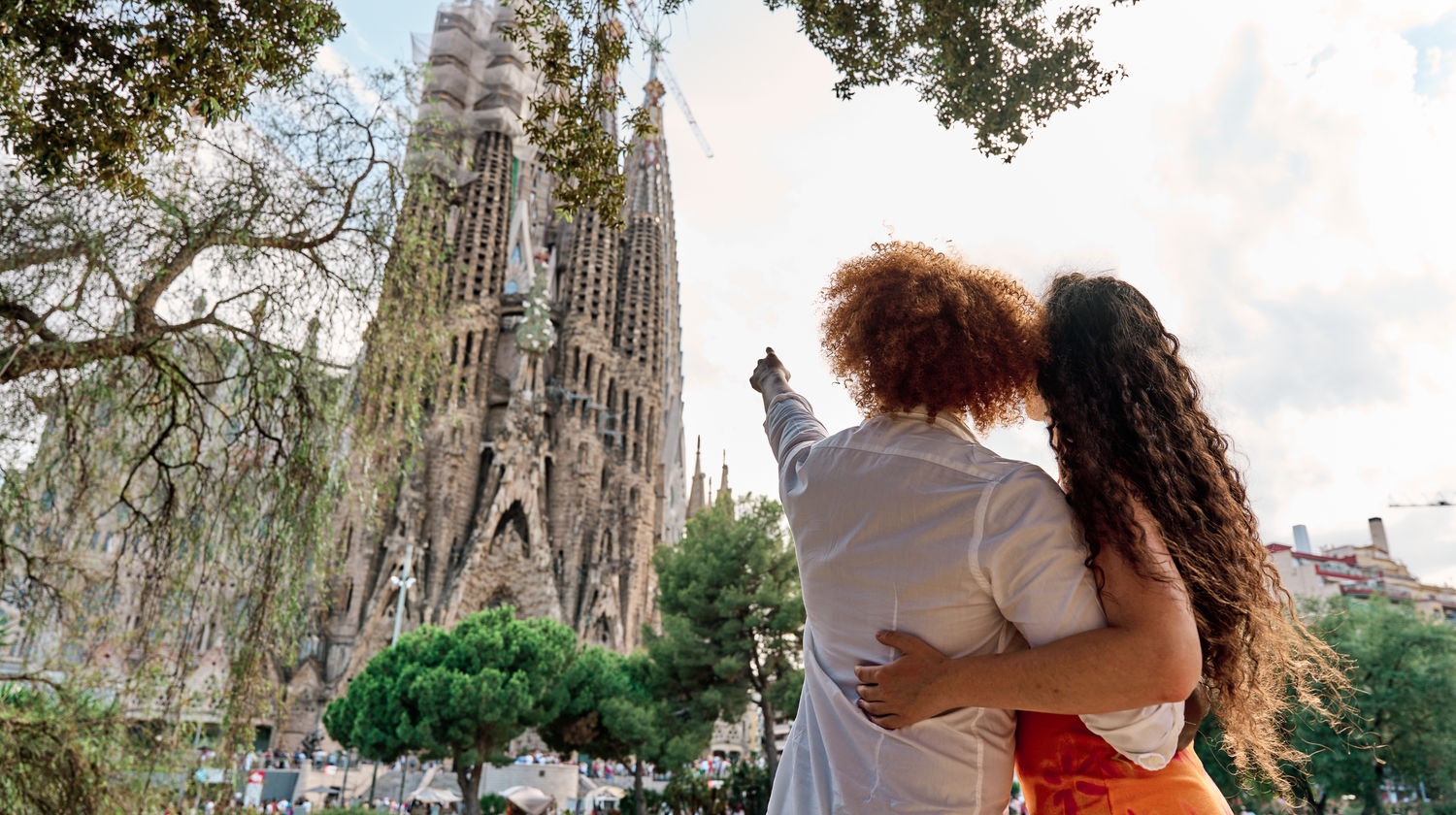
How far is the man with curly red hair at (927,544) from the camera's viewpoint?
1215mm

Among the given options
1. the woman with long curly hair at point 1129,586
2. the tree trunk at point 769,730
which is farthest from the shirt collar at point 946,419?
the tree trunk at point 769,730

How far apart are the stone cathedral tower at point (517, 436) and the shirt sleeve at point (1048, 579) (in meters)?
26.6

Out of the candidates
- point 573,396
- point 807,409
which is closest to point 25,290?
point 807,409

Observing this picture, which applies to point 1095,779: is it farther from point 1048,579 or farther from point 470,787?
point 470,787

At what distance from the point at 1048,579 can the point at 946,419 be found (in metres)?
0.32

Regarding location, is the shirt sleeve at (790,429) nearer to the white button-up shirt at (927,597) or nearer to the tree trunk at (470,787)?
the white button-up shirt at (927,597)

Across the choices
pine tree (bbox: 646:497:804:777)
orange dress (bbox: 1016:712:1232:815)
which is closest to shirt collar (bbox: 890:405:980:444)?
orange dress (bbox: 1016:712:1232:815)

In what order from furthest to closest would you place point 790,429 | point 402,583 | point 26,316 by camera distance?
point 402,583 → point 26,316 → point 790,429

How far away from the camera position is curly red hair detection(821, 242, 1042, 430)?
1409mm

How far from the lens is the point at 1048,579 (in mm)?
1189

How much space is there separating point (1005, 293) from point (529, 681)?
18915 millimetres

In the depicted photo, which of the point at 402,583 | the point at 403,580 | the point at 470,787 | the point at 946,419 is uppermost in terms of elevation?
the point at 403,580

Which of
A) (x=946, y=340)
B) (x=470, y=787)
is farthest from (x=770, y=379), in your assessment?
(x=470, y=787)

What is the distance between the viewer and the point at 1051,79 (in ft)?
12.6
